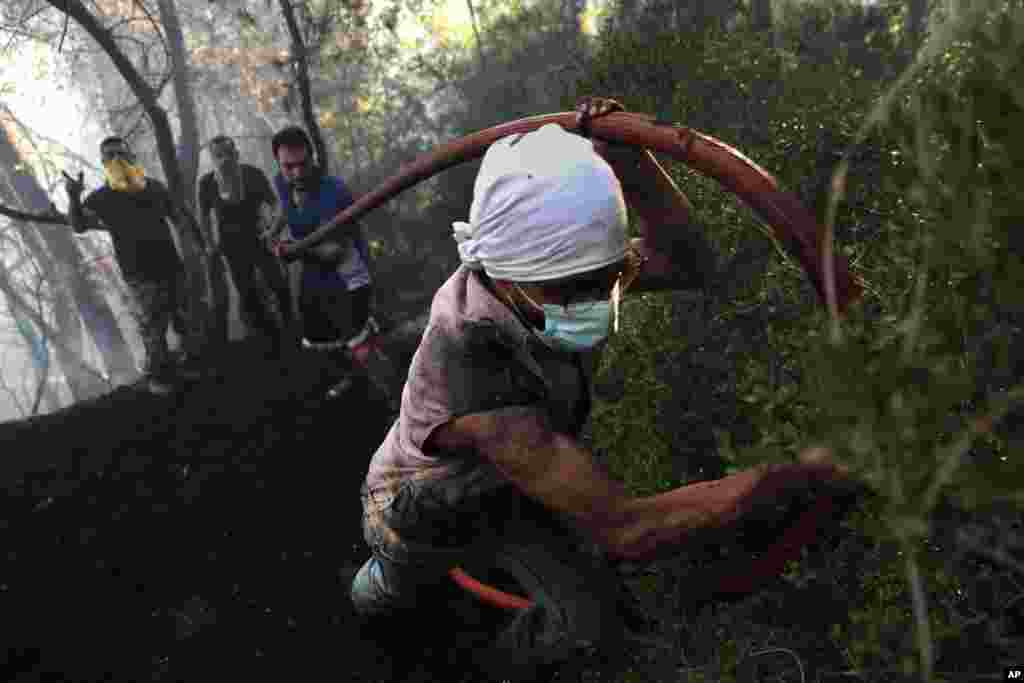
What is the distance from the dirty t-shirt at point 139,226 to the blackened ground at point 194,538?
1.34 meters

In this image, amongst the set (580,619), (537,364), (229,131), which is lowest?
(580,619)

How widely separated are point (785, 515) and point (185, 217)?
292 inches

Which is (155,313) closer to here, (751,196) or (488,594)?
Result: (488,594)

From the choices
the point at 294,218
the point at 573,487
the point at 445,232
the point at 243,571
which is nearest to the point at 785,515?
the point at 573,487

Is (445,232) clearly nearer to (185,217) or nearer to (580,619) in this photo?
(185,217)

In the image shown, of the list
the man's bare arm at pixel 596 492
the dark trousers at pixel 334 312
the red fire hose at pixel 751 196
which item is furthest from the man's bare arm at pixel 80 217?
the man's bare arm at pixel 596 492

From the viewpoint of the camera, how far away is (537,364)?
6.64 ft

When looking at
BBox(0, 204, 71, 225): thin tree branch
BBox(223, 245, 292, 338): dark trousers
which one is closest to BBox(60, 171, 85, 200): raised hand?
BBox(0, 204, 71, 225): thin tree branch

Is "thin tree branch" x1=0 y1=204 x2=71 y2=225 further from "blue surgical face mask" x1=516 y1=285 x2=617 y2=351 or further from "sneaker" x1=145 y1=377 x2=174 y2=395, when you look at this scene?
"blue surgical face mask" x1=516 y1=285 x2=617 y2=351

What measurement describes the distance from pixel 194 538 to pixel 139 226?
11.3 ft

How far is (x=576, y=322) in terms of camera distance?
200cm

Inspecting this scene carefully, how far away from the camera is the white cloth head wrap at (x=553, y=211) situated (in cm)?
185

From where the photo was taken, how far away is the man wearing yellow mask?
20.9 ft

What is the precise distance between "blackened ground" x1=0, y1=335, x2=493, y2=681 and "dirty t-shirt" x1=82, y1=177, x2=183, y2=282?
1.34 metres
